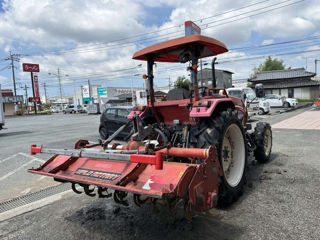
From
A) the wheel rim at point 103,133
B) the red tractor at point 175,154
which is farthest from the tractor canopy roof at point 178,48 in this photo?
the wheel rim at point 103,133

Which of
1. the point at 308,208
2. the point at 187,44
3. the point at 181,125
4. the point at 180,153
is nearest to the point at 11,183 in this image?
the point at 181,125

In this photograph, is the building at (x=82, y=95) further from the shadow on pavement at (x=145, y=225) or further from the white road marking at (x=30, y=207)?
the shadow on pavement at (x=145, y=225)

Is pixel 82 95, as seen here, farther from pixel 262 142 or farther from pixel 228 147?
pixel 228 147

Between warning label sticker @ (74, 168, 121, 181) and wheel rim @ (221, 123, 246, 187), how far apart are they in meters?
1.68

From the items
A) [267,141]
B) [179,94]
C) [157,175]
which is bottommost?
[267,141]

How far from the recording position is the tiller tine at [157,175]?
2258 millimetres

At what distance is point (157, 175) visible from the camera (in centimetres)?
262

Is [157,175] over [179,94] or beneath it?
beneath

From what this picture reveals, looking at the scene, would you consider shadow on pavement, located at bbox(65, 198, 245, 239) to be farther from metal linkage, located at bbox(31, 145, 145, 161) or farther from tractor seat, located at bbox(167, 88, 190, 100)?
tractor seat, located at bbox(167, 88, 190, 100)

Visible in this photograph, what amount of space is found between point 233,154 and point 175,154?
60.8 inches

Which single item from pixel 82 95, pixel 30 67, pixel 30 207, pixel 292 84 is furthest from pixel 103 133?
pixel 82 95

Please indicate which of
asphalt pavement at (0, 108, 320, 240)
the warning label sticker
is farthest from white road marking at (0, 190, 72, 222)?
the warning label sticker

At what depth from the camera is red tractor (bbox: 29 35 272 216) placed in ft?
7.77

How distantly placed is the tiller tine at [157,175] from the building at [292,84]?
1480 inches
